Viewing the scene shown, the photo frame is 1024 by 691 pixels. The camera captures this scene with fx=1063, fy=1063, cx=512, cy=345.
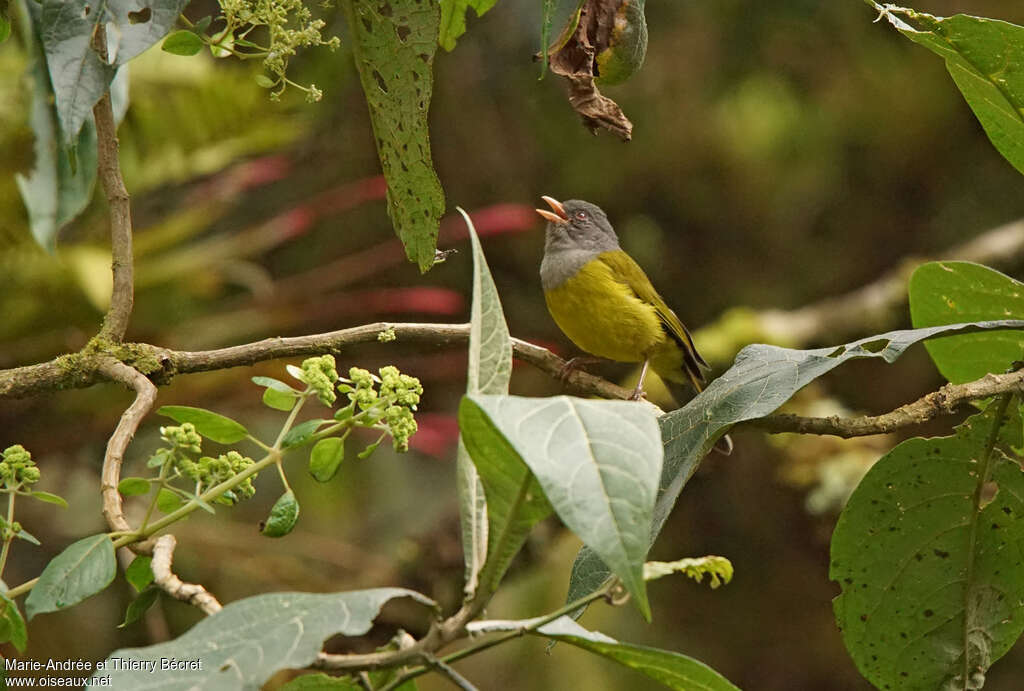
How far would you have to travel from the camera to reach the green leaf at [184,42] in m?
1.21

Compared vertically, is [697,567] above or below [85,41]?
below

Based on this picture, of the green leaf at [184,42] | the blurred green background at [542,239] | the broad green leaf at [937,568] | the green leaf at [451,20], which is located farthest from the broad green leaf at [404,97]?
the blurred green background at [542,239]

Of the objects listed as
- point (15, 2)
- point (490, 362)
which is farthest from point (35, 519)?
point (490, 362)

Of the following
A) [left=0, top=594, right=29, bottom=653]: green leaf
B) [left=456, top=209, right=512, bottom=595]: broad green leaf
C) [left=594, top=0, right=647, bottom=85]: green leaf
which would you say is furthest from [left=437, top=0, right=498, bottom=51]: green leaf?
[left=0, top=594, right=29, bottom=653]: green leaf

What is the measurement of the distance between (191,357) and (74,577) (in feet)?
1.43

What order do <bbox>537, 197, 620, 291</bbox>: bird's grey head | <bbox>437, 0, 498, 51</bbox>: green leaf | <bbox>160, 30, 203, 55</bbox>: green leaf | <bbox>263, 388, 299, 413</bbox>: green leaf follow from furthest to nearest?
1. <bbox>537, 197, 620, 291</bbox>: bird's grey head
2. <bbox>437, 0, 498, 51</bbox>: green leaf
3. <bbox>160, 30, 203, 55</bbox>: green leaf
4. <bbox>263, 388, 299, 413</bbox>: green leaf

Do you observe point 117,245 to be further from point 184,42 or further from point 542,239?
point 542,239

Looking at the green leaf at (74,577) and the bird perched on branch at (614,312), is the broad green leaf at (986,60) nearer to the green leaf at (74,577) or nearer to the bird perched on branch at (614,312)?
Result: the green leaf at (74,577)

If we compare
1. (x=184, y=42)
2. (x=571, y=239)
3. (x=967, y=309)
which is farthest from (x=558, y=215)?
(x=184, y=42)

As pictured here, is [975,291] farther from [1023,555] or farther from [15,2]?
[15,2]

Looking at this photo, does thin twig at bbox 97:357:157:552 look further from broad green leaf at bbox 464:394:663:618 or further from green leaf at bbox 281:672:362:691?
broad green leaf at bbox 464:394:663:618

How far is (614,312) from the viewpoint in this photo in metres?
2.89

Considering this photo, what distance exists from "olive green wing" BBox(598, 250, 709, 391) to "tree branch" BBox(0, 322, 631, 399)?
1582 mm

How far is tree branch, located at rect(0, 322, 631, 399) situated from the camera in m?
1.26
